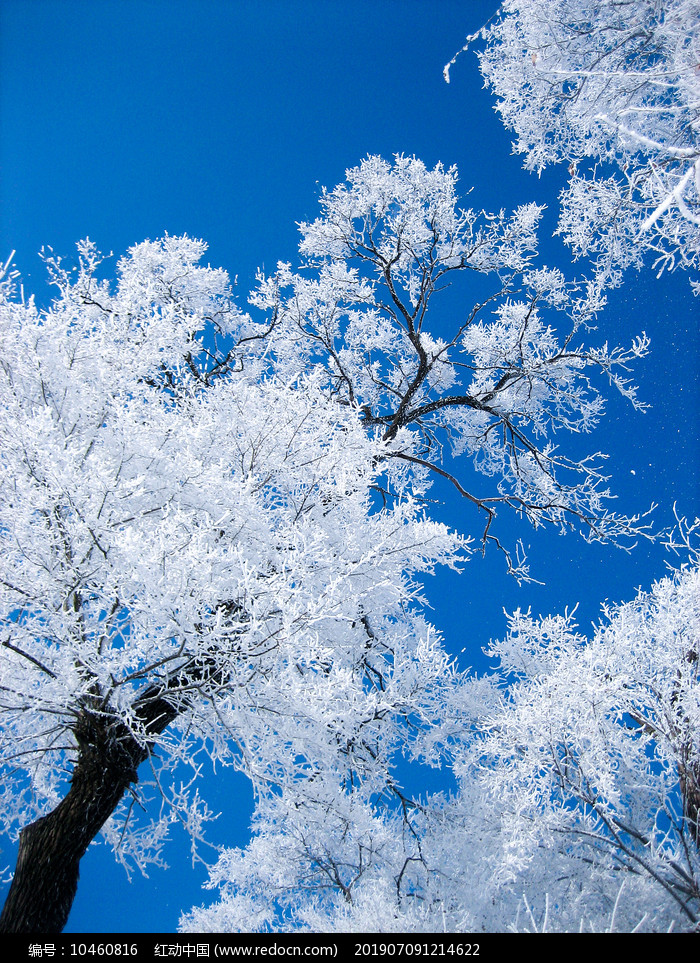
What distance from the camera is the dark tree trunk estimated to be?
236cm

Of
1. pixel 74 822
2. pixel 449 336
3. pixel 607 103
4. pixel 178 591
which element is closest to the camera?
pixel 178 591

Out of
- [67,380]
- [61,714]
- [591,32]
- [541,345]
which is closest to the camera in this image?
[61,714]

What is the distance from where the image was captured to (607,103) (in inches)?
159

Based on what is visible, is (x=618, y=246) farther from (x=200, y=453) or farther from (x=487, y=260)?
(x=200, y=453)

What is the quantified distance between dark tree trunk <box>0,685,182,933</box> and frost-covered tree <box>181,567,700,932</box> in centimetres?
71

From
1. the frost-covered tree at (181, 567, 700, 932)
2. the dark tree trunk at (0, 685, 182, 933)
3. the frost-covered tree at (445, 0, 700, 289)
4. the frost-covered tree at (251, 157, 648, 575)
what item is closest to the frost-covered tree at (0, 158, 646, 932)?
the dark tree trunk at (0, 685, 182, 933)

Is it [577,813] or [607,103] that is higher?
[607,103]

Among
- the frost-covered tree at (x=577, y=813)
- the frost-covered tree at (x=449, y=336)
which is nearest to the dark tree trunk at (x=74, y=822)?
the frost-covered tree at (x=577, y=813)

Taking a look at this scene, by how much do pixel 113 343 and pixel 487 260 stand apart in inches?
138

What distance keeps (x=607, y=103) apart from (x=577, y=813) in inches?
172

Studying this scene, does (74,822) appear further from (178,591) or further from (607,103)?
(607,103)

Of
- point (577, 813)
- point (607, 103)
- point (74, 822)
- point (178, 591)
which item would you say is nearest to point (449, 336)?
point (607, 103)
